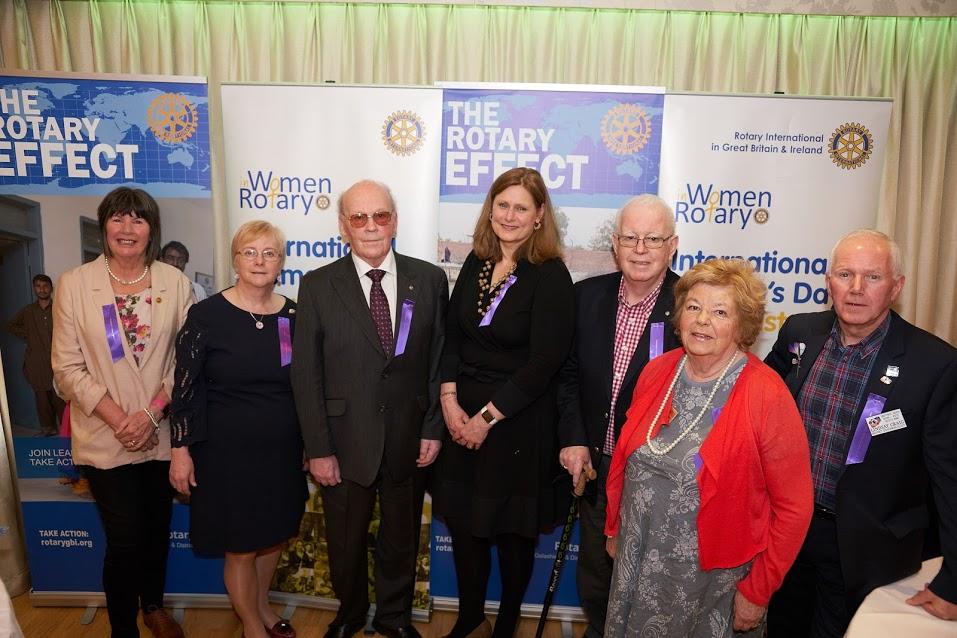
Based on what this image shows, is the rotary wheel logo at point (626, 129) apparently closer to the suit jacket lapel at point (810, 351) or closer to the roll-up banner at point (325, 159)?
the roll-up banner at point (325, 159)

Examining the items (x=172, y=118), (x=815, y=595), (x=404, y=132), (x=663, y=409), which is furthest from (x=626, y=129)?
(x=172, y=118)

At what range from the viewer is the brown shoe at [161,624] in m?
2.68

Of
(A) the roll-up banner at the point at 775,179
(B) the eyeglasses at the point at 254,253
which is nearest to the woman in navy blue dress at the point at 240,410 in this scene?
(B) the eyeglasses at the point at 254,253

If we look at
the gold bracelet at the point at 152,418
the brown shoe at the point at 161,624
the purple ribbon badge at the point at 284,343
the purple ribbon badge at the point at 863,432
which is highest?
the purple ribbon badge at the point at 284,343

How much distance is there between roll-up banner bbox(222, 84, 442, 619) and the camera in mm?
2834

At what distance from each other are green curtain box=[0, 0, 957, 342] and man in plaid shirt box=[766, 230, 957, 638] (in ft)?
6.51

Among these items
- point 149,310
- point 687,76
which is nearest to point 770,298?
point 687,76

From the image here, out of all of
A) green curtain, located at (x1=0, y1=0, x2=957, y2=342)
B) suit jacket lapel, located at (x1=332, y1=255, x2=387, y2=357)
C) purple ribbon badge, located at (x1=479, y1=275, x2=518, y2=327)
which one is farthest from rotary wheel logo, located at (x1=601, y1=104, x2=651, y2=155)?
suit jacket lapel, located at (x1=332, y1=255, x2=387, y2=357)

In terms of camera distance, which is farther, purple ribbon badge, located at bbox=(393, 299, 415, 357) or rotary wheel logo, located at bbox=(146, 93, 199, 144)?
rotary wheel logo, located at bbox=(146, 93, 199, 144)

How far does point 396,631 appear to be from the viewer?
8.47 feet

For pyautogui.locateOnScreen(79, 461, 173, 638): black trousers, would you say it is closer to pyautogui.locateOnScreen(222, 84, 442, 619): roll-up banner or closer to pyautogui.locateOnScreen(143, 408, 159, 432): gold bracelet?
pyautogui.locateOnScreen(143, 408, 159, 432): gold bracelet

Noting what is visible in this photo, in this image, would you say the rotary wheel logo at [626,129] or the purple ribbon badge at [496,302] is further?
the rotary wheel logo at [626,129]

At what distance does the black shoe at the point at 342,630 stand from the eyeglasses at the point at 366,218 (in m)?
1.80

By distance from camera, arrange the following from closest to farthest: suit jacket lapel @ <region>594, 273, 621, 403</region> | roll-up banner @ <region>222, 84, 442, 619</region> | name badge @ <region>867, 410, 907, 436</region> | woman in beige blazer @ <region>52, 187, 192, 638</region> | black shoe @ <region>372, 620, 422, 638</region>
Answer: name badge @ <region>867, 410, 907, 436</region> → suit jacket lapel @ <region>594, 273, 621, 403</region> → woman in beige blazer @ <region>52, 187, 192, 638</region> → black shoe @ <region>372, 620, 422, 638</region> → roll-up banner @ <region>222, 84, 442, 619</region>
